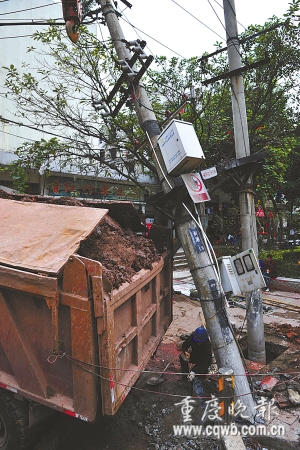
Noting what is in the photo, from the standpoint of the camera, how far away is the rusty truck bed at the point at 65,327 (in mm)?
2303

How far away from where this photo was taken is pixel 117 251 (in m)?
3.29

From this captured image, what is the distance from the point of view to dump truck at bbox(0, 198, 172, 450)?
2314mm

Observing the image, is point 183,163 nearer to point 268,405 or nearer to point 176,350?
point 268,405

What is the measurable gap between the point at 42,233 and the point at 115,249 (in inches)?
31.6

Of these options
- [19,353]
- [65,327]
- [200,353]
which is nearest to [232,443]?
[200,353]

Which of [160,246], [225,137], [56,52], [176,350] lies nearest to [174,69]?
[225,137]

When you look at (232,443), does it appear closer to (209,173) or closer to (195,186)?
(195,186)

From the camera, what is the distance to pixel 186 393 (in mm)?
4340

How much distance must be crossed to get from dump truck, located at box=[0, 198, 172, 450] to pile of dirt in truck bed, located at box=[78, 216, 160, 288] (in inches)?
5.7

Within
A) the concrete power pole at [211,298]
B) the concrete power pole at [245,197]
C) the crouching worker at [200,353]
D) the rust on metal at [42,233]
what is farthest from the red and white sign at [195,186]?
the crouching worker at [200,353]

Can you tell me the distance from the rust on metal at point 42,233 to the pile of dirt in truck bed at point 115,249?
0.25m

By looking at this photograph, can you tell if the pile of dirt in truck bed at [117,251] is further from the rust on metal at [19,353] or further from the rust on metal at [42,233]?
the rust on metal at [19,353]

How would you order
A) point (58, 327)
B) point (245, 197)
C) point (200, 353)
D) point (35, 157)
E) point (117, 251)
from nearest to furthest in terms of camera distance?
point (58, 327) → point (117, 251) → point (200, 353) → point (245, 197) → point (35, 157)

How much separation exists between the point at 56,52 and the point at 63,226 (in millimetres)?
7127
